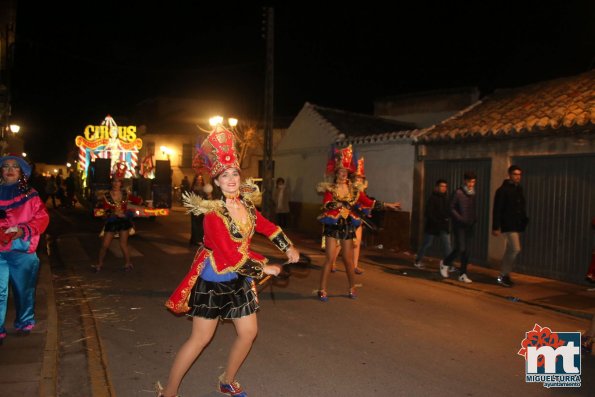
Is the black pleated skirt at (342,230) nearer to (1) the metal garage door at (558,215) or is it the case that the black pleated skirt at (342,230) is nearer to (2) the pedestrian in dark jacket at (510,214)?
(2) the pedestrian in dark jacket at (510,214)

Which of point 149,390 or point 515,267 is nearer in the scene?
A: point 149,390

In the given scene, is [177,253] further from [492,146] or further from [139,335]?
[492,146]

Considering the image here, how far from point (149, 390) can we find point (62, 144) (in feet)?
229

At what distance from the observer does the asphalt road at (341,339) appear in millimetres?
4195

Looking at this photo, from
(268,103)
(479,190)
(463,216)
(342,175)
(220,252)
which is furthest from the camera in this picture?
(268,103)

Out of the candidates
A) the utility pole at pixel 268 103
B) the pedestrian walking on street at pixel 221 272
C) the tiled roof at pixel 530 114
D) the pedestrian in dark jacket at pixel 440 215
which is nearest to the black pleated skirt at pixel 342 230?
the pedestrian in dark jacket at pixel 440 215

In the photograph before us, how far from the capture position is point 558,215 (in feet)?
30.7

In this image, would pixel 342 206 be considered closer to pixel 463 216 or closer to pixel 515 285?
pixel 463 216

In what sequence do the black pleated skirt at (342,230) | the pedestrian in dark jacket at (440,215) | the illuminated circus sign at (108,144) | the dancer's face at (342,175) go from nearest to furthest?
1. the black pleated skirt at (342,230)
2. the dancer's face at (342,175)
3. the pedestrian in dark jacket at (440,215)
4. the illuminated circus sign at (108,144)

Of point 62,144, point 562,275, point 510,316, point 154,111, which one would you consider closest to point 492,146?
point 562,275

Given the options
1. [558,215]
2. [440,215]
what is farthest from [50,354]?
[558,215]

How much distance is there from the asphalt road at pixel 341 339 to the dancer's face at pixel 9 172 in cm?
188

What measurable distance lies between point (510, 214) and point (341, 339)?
4.68 metres

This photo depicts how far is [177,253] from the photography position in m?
11.3
